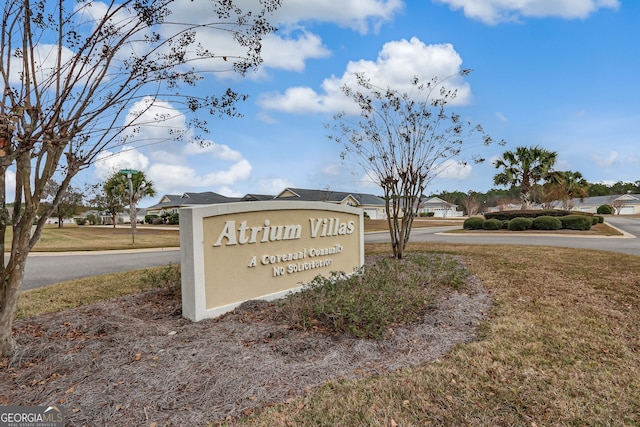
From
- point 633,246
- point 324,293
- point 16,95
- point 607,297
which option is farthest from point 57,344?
point 633,246

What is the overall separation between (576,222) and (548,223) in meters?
1.63

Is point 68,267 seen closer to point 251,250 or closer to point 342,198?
point 251,250

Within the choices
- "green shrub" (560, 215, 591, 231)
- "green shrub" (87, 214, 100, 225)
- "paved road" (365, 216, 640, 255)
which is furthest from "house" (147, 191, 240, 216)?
"green shrub" (560, 215, 591, 231)

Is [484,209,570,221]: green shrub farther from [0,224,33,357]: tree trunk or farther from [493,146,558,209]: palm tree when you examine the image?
[0,224,33,357]: tree trunk

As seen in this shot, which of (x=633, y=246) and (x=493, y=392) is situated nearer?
(x=493, y=392)

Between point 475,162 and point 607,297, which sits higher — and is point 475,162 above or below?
above

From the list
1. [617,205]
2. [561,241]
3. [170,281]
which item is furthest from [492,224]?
[617,205]

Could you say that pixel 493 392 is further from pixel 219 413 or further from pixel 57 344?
pixel 57 344

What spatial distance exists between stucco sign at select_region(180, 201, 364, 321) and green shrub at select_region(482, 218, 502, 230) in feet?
65.9

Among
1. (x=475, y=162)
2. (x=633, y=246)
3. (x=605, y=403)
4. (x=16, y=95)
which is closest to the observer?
(x=605, y=403)

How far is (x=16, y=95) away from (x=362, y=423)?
446 centimetres

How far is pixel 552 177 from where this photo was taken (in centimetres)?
2988

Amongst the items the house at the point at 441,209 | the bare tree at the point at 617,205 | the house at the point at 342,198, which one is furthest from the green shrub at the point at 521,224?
the house at the point at 441,209

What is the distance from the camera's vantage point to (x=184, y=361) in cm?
353
